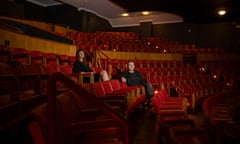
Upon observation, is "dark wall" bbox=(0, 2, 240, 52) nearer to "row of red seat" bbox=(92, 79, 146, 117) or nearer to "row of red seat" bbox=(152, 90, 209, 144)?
"row of red seat" bbox=(92, 79, 146, 117)

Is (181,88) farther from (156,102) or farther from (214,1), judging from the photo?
(214,1)

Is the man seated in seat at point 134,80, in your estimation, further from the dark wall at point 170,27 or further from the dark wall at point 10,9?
the dark wall at point 170,27

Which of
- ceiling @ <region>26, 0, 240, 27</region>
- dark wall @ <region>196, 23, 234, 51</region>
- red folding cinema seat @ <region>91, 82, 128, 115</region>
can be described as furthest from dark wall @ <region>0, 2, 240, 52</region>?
red folding cinema seat @ <region>91, 82, 128, 115</region>

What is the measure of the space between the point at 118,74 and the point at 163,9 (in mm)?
2497

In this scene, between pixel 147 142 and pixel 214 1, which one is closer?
pixel 147 142

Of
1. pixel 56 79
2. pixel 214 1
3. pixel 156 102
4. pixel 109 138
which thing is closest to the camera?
pixel 56 79

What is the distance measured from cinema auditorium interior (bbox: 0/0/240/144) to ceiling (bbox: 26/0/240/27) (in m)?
0.02

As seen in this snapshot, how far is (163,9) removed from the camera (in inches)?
165

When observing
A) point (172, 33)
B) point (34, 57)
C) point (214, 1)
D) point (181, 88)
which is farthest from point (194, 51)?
point (34, 57)

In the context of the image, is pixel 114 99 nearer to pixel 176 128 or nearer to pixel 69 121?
pixel 176 128

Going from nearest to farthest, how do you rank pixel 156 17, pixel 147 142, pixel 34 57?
pixel 147 142 < pixel 34 57 < pixel 156 17

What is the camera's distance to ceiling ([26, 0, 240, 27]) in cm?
378

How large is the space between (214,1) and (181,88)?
86.7 inches

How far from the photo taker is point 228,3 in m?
3.63
